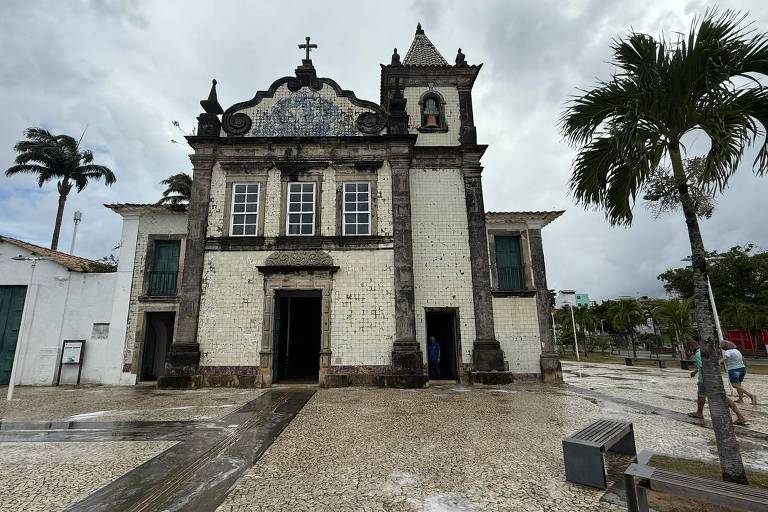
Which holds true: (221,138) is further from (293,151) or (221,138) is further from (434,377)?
(434,377)

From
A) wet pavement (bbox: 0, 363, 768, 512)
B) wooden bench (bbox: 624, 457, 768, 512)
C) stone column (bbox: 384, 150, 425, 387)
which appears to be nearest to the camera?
wooden bench (bbox: 624, 457, 768, 512)

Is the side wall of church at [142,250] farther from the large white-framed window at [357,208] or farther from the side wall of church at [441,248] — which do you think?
the side wall of church at [441,248]

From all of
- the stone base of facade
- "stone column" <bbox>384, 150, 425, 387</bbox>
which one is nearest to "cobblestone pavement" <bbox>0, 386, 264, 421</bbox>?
"stone column" <bbox>384, 150, 425, 387</bbox>

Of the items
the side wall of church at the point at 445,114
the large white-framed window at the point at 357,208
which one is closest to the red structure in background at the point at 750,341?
the side wall of church at the point at 445,114

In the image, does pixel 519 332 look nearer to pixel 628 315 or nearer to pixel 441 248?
pixel 441 248

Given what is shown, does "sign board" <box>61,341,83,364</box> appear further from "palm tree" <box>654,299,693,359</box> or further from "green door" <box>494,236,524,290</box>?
"palm tree" <box>654,299,693,359</box>

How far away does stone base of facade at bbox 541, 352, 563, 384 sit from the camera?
1239 cm

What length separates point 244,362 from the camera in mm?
11531

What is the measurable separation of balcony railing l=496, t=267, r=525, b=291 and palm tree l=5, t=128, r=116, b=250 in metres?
27.6

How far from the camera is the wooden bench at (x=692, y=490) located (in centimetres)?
258

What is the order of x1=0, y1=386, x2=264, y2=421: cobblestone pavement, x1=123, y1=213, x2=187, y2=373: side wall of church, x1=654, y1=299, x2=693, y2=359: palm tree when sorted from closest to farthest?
x1=0, y1=386, x2=264, y2=421: cobblestone pavement
x1=123, y1=213, x2=187, y2=373: side wall of church
x1=654, y1=299, x2=693, y2=359: palm tree

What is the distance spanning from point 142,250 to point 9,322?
4718 millimetres

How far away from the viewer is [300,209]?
12.8 meters

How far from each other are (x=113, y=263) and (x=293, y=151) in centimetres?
888
